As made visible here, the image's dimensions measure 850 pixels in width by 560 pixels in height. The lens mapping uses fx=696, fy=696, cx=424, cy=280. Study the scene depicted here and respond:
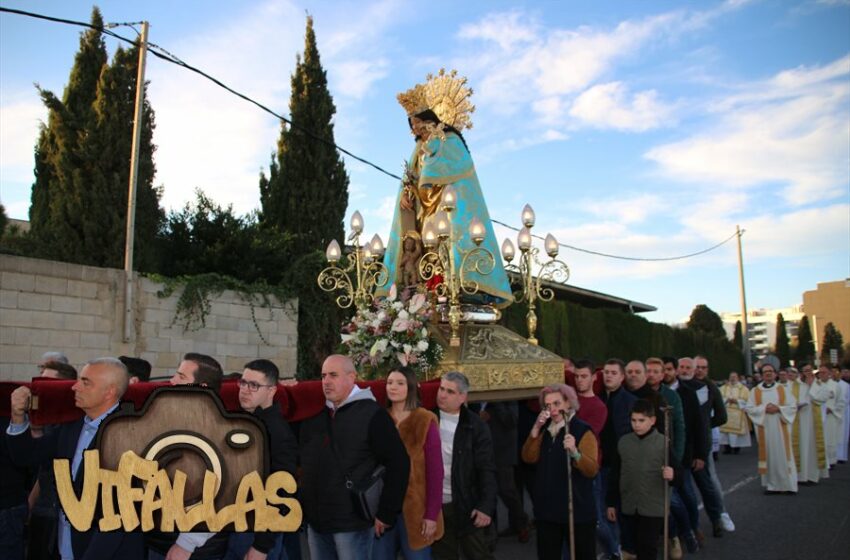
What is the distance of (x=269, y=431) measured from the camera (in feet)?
10.2

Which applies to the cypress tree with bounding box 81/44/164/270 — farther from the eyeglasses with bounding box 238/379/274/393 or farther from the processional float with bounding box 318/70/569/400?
the eyeglasses with bounding box 238/379/274/393

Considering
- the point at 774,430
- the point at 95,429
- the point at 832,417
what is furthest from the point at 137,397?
the point at 832,417

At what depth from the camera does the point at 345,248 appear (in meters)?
20.1

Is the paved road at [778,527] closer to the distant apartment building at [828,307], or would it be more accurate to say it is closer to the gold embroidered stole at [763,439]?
the gold embroidered stole at [763,439]

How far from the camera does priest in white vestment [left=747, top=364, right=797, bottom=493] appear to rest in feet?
32.8

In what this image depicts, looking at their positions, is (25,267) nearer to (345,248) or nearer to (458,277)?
(458,277)

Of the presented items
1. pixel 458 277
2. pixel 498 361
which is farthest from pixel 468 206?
pixel 498 361

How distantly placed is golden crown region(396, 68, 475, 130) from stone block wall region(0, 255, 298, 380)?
6022 millimetres

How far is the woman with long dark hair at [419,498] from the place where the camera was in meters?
4.29

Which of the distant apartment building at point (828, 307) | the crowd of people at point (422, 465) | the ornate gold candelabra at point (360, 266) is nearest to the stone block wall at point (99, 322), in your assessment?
the ornate gold candelabra at point (360, 266)

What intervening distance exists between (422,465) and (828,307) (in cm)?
10455

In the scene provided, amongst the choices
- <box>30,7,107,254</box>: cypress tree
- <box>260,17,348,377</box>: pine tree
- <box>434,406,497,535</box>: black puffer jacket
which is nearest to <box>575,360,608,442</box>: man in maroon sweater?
<box>434,406,497,535</box>: black puffer jacket

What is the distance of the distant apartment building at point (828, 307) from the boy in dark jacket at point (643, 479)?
97054mm

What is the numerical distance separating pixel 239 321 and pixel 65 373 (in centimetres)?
875
